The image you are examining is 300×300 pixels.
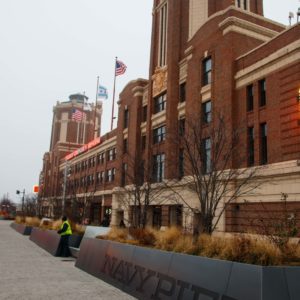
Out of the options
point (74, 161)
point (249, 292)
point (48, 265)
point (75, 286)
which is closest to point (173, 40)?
point (48, 265)

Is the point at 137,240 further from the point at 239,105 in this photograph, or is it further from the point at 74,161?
the point at 74,161

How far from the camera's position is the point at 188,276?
779 centimetres

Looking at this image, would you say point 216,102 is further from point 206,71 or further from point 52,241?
point 52,241

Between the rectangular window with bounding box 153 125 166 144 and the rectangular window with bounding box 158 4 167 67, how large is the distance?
7.13 meters

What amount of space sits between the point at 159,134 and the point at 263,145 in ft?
50.8

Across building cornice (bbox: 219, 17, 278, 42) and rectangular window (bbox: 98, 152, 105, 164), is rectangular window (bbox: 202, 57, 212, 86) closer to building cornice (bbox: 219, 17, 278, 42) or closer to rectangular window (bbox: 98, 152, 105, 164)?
building cornice (bbox: 219, 17, 278, 42)

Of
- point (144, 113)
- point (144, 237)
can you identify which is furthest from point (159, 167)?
point (144, 237)

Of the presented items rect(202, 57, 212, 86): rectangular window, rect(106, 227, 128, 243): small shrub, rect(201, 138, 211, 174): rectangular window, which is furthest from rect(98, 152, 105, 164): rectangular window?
rect(106, 227, 128, 243): small shrub

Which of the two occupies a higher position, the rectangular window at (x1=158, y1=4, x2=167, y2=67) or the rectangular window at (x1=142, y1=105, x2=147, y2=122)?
the rectangular window at (x1=158, y1=4, x2=167, y2=67)

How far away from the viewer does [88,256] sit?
13781 millimetres

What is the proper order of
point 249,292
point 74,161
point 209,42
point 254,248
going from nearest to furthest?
point 249,292 < point 254,248 < point 209,42 < point 74,161

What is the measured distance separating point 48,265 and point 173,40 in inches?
1131

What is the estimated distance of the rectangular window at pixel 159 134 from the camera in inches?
1502

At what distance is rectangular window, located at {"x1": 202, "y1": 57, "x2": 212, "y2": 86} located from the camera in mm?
31480
